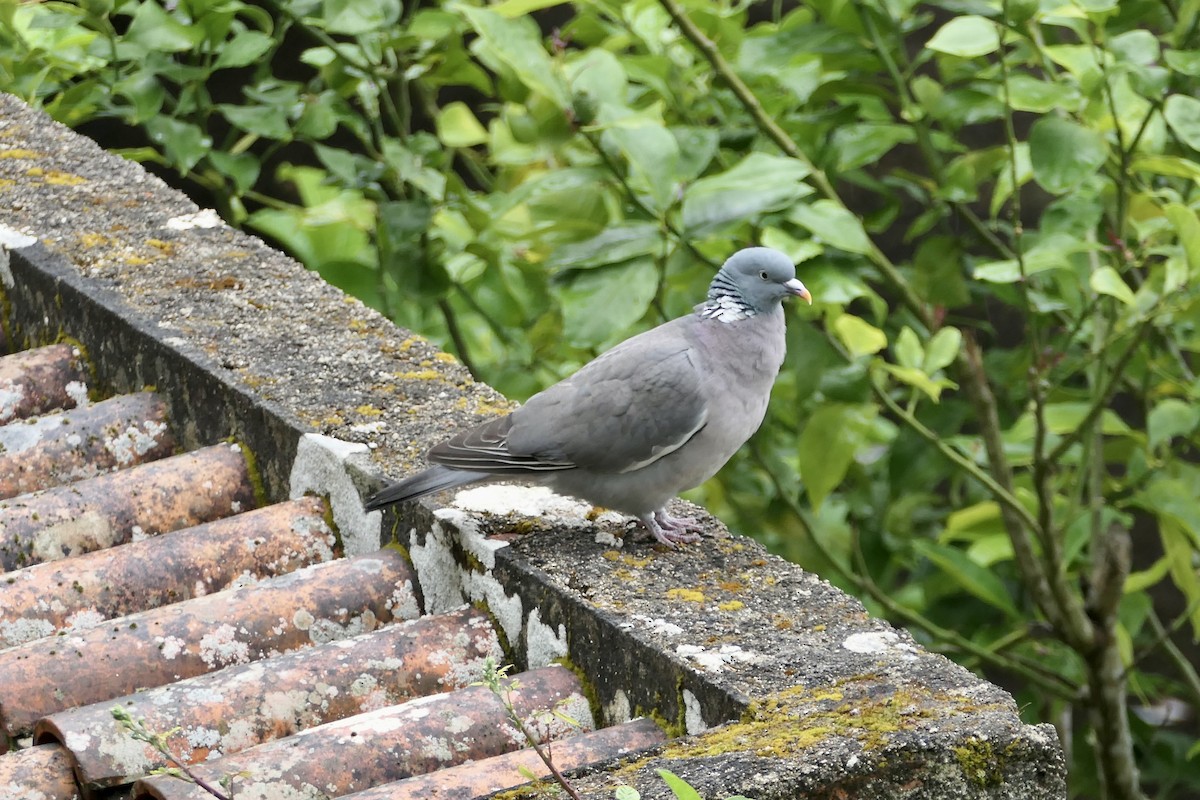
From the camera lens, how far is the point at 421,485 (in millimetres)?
2660

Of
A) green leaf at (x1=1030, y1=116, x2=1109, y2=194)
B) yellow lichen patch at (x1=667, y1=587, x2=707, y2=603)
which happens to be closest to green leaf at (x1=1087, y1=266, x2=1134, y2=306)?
green leaf at (x1=1030, y1=116, x2=1109, y2=194)

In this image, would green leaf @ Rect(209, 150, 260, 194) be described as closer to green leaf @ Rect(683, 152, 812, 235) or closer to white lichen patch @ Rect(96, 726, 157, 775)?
green leaf @ Rect(683, 152, 812, 235)

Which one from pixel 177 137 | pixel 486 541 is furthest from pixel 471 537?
pixel 177 137

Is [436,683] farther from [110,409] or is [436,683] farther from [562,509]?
[110,409]

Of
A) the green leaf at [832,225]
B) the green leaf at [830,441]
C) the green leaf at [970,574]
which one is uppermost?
the green leaf at [832,225]

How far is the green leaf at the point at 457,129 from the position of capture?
506cm

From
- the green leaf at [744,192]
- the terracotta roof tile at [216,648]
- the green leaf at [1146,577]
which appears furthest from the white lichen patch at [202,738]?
the green leaf at [1146,577]

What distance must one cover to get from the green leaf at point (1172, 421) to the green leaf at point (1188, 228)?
83cm

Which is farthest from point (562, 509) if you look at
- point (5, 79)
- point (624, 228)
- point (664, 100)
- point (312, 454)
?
point (5, 79)

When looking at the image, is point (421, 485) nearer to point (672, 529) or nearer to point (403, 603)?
point (403, 603)

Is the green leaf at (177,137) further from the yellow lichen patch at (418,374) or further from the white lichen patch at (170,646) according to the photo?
the white lichen patch at (170,646)

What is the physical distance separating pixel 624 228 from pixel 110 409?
1268 mm

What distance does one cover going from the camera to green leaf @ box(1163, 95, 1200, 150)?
140 inches

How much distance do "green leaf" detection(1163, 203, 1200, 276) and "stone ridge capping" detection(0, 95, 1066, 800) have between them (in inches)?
51.6
